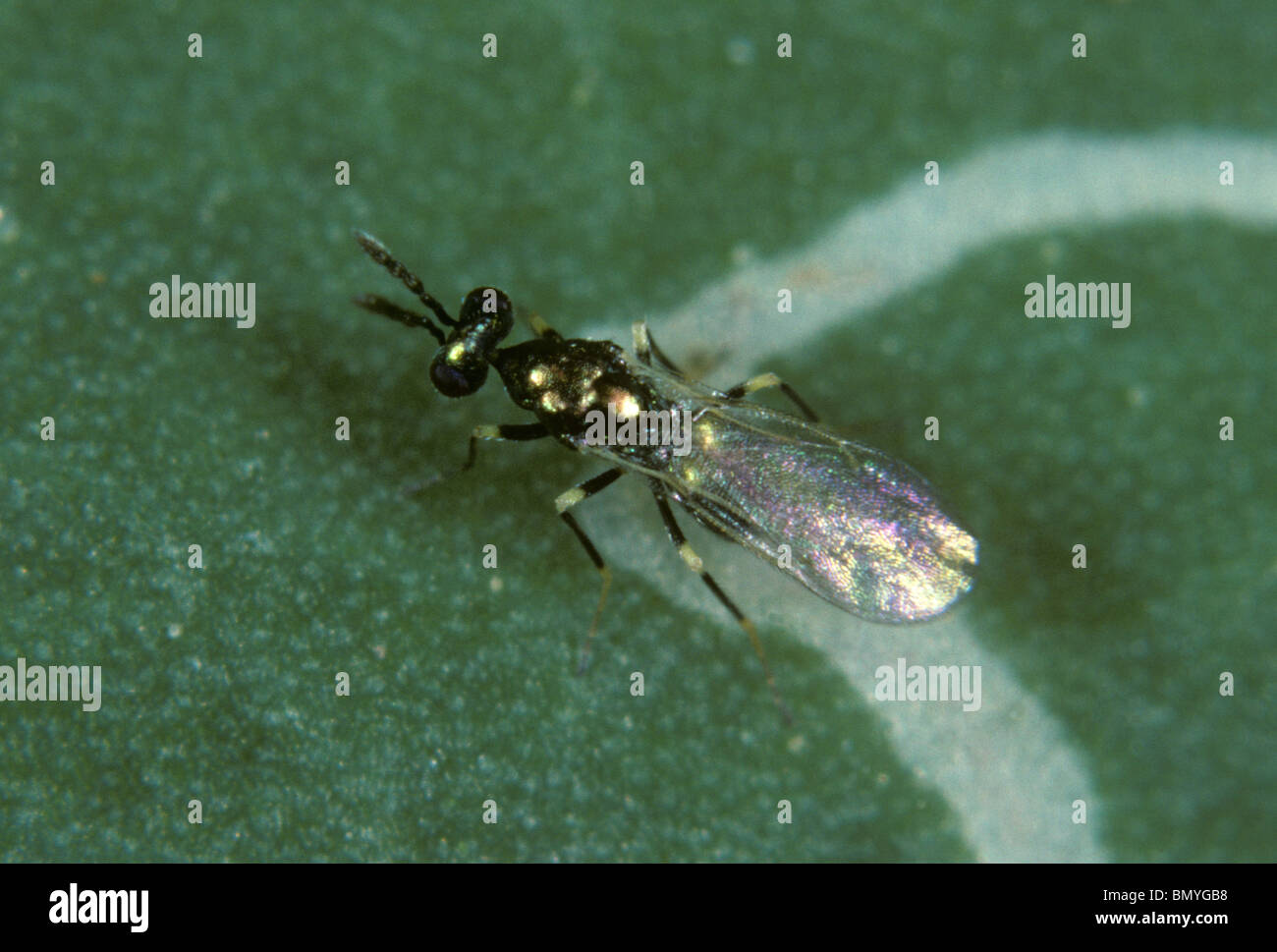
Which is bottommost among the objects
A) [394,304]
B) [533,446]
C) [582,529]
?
[582,529]

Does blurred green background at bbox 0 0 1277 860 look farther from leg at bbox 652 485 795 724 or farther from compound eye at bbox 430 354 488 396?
compound eye at bbox 430 354 488 396

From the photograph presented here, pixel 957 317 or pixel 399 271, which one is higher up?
pixel 399 271

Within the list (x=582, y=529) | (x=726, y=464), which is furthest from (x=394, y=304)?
(x=726, y=464)

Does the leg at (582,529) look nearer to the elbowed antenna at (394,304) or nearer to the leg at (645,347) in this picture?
the leg at (645,347)

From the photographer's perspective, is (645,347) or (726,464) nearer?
(726,464)

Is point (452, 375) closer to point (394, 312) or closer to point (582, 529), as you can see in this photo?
point (394, 312)

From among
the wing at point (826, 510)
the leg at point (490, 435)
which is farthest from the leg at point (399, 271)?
the wing at point (826, 510)

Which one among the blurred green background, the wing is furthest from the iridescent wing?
the blurred green background
